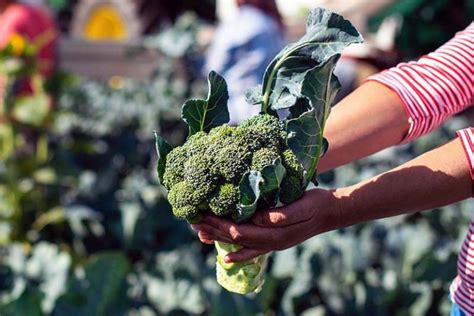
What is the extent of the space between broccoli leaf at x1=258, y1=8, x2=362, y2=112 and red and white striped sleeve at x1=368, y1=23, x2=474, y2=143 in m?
0.20

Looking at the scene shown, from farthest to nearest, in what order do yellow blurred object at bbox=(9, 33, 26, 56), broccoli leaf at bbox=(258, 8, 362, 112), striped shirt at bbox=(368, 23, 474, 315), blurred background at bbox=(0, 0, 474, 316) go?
yellow blurred object at bbox=(9, 33, 26, 56) → blurred background at bbox=(0, 0, 474, 316) → striped shirt at bbox=(368, 23, 474, 315) → broccoli leaf at bbox=(258, 8, 362, 112)

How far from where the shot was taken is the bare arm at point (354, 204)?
1.55 m

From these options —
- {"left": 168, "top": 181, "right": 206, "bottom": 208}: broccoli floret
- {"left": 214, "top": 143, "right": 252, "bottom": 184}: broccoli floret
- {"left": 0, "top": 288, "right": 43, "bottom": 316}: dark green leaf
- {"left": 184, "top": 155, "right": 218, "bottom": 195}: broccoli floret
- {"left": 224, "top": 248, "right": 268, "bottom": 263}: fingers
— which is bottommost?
{"left": 0, "top": 288, "right": 43, "bottom": 316}: dark green leaf

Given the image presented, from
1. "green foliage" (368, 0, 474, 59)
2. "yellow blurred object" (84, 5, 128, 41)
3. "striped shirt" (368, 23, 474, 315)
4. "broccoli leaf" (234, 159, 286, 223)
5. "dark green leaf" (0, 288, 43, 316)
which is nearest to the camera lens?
"broccoli leaf" (234, 159, 286, 223)

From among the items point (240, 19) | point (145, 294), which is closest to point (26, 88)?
point (240, 19)

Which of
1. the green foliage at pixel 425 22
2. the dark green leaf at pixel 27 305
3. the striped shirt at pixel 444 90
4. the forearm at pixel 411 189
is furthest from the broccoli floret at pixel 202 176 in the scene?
the green foliage at pixel 425 22

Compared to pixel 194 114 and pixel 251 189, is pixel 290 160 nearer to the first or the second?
pixel 251 189

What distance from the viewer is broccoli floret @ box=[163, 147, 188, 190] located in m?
1.58

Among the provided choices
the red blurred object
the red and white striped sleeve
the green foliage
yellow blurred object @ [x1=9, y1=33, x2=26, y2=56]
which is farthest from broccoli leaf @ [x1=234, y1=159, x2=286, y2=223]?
the green foliage

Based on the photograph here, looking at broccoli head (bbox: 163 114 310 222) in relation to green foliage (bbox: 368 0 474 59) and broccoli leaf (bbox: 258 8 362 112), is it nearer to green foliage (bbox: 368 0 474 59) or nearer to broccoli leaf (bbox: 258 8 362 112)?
broccoli leaf (bbox: 258 8 362 112)

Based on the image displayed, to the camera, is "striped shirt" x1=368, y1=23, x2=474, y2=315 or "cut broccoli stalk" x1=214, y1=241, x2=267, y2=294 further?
"striped shirt" x1=368, y1=23, x2=474, y2=315

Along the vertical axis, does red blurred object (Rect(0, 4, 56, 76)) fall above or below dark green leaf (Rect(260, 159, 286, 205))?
below

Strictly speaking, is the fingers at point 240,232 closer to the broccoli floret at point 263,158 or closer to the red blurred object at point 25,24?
the broccoli floret at point 263,158

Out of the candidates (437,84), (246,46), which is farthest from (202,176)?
(246,46)
